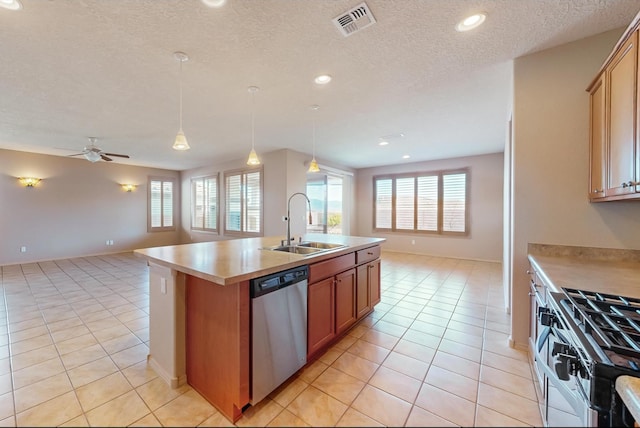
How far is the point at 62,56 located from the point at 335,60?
2.32 metres

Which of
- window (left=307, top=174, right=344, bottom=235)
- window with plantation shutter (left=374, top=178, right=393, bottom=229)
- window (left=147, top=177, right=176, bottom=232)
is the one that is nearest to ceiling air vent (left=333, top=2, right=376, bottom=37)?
window (left=307, top=174, right=344, bottom=235)

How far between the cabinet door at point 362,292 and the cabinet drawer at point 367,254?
0.07 meters

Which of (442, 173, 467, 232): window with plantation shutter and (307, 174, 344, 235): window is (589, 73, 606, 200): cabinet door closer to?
(442, 173, 467, 232): window with plantation shutter

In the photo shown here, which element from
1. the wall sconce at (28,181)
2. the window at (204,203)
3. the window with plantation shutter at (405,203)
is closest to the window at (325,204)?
the window with plantation shutter at (405,203)

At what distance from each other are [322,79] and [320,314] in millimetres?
2230

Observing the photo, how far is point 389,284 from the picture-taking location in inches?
166

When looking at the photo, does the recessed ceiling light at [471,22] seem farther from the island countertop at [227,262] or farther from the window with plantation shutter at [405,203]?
the window with plantation shutter at [405,203]

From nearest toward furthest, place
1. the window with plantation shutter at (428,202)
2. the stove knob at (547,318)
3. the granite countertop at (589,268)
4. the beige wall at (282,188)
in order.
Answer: the stove knob at (547,318), the granite countertop at (589,268), the beige wall at (282,188), the window with plantation shutter at (428,202)

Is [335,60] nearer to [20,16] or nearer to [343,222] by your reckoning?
[20,16]

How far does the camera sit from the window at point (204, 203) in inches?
284

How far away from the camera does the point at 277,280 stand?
5.45 ft

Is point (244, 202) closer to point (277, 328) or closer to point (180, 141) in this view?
point (180, 141)

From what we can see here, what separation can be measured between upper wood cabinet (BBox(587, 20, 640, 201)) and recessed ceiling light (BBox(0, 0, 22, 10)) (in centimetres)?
365

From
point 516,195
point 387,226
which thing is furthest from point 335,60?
point 387,226
